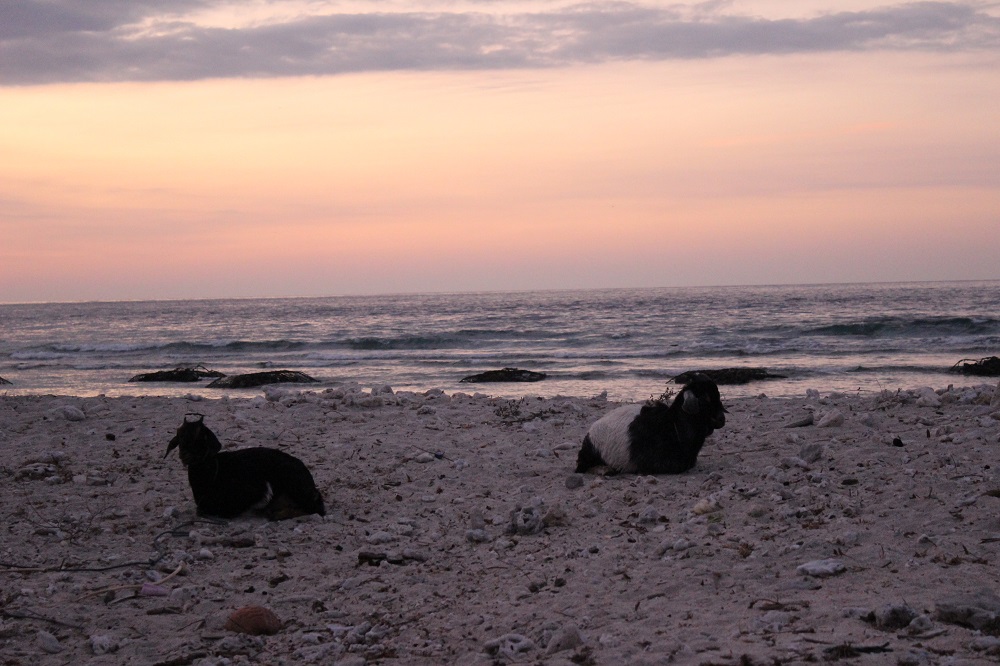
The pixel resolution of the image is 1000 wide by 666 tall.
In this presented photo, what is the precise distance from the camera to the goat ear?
8.09 metres

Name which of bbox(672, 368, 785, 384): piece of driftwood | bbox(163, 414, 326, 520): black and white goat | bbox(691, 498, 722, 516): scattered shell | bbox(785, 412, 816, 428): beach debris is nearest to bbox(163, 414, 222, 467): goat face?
bbox(163, 414, 326, 520): black and white goat

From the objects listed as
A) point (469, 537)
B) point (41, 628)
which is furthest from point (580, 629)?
point (41, 628)

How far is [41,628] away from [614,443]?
504 cm

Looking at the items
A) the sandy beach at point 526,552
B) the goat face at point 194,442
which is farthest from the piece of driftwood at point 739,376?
the goat face at point 194,442

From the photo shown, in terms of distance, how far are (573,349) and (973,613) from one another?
28057 millimetres

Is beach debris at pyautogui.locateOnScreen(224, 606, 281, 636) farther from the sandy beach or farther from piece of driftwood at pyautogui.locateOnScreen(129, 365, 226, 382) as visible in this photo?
piece of driftwood at pyautogui.locateOnScreen(129, 365, 226, 382)

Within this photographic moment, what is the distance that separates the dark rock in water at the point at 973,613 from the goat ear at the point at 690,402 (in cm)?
382

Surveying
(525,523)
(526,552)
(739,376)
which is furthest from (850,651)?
(739,376)

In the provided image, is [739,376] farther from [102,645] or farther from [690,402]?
[102,645]

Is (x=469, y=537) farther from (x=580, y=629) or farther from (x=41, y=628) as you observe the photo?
(x=41, y=628)

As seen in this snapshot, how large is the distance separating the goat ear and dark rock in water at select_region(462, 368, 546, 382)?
13.3 meters

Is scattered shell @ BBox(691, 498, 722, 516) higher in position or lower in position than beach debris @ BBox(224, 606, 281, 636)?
higher

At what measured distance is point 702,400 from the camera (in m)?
8.13

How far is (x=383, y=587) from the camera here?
220 inches
